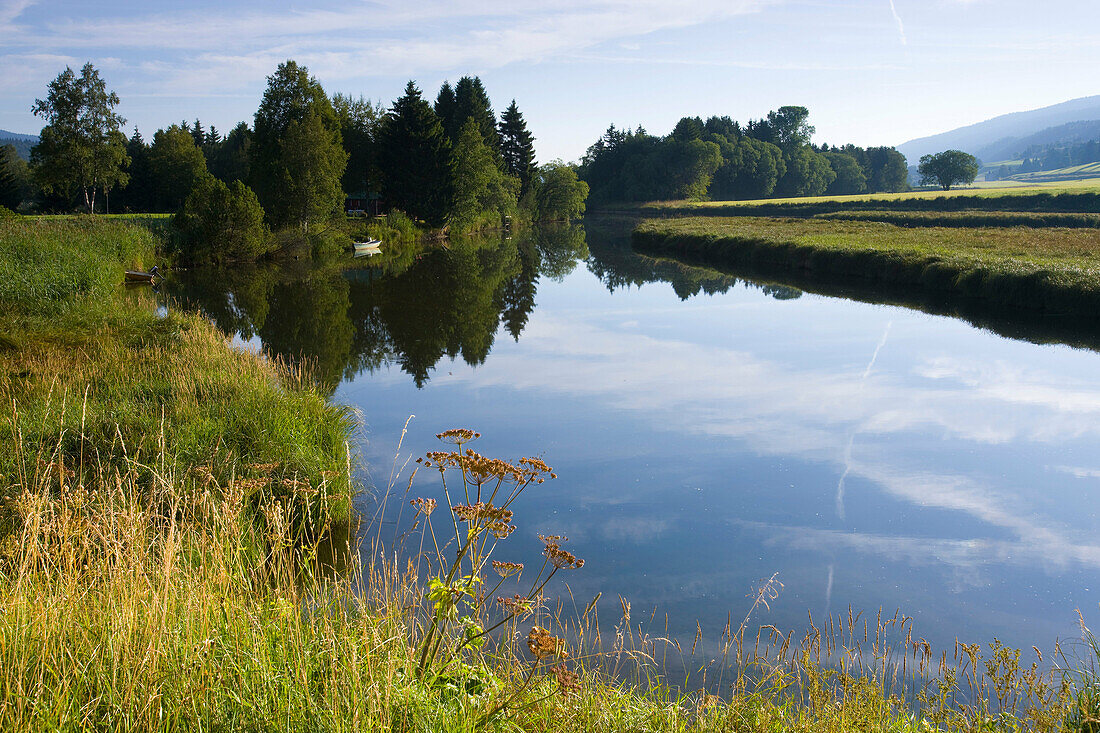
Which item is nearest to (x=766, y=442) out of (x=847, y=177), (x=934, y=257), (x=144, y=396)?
(x=144, y=396)

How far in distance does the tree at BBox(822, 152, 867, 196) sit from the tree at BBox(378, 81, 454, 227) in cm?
8984

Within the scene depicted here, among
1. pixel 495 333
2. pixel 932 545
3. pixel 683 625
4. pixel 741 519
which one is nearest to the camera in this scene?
pixel 683 625

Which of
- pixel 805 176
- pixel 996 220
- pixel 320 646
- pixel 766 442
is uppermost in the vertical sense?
pixel 805 176

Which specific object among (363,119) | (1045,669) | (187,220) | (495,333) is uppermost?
(363,119)

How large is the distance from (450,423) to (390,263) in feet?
83.6

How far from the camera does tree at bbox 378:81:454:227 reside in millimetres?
46375

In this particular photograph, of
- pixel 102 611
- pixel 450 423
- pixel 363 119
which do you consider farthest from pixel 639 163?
pixel 102 611

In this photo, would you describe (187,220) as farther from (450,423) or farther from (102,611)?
(102,611)

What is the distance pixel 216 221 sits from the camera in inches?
1236

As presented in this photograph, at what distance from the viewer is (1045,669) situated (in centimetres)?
511

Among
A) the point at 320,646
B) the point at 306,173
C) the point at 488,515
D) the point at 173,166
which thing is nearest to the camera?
the point at 488,515

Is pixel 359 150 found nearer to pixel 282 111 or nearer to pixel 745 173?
pixel 282 111

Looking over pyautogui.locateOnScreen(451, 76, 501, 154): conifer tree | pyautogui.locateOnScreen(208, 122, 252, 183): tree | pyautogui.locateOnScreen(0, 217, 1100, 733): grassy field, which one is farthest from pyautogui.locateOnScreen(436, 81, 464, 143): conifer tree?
pyautogui.locateOnScreen(0, 217, 1100, 733): grassy field

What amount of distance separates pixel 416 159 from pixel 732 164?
74.0 m
